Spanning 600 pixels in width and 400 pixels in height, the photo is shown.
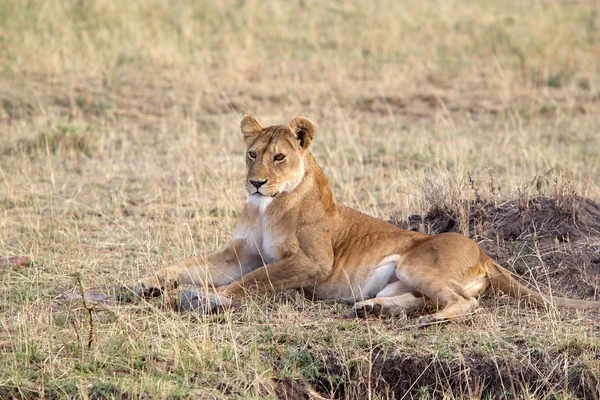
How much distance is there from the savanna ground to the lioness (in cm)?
18

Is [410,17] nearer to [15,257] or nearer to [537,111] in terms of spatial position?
[537,111]

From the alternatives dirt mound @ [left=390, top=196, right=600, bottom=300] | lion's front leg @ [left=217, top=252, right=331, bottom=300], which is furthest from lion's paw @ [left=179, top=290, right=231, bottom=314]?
dirt mound @ [left=390, top=196, right=600, bottom=300]

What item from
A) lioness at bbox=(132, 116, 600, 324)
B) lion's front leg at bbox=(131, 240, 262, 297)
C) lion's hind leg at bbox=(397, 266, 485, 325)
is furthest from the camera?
lion's front leg at bbox=(131, 240, 262, 297)

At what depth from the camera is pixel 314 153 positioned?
37.7ft

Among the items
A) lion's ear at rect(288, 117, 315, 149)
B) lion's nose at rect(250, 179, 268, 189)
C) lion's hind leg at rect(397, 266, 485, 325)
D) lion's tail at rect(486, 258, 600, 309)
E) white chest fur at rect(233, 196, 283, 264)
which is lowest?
lion's tail at rect(486, 258, 600, 309)

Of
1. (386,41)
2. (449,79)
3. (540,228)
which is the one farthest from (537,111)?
(540,228)

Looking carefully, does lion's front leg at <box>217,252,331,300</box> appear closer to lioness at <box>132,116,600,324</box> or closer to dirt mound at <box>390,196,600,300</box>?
lioness at <box>132,116,600,324</box>

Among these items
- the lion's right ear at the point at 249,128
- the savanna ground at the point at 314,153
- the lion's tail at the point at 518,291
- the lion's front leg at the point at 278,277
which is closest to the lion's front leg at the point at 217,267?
the lion's front leg at the point at 278,277

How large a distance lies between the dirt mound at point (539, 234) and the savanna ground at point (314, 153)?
0.02m

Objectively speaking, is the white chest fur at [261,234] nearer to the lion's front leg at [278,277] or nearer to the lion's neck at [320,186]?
the lion's front leg at [278,277]

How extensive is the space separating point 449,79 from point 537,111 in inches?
68.1

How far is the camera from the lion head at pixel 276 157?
259 inches

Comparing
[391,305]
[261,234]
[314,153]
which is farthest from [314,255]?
[314,153]

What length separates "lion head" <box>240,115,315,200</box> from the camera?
6.57m
